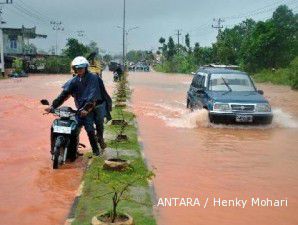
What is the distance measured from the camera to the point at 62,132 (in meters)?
8.76

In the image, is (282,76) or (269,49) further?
(269,49)

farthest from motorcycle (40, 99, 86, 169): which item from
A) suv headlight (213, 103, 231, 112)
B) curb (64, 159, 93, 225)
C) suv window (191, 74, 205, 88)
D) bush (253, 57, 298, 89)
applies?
bush (253, 57, 298, 89)

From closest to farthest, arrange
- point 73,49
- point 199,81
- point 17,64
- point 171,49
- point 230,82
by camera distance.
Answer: point 230,82
point 199,81
point 17,64
point 73,49
point 171,49

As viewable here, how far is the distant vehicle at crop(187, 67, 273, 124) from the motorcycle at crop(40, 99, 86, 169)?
639 cm

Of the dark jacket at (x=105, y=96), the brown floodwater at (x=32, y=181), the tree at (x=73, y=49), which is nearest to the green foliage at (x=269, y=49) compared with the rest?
the tree at (x=73, y=49)

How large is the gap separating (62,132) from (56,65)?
5904 centimetres

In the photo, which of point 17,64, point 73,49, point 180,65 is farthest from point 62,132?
point 180,65

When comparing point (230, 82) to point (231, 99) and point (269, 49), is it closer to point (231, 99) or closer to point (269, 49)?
point (231, 99)

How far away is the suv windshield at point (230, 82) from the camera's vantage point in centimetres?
1553

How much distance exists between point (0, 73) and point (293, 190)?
4444 cm

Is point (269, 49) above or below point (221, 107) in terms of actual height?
above

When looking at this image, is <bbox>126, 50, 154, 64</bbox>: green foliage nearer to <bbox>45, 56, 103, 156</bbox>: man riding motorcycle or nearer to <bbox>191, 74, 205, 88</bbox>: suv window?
<bbox>191, 74, 205, 88</bbox>: suv window

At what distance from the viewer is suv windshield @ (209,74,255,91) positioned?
15531mm

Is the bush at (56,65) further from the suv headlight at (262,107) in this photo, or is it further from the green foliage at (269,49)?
the suv headlight at (262,107)
